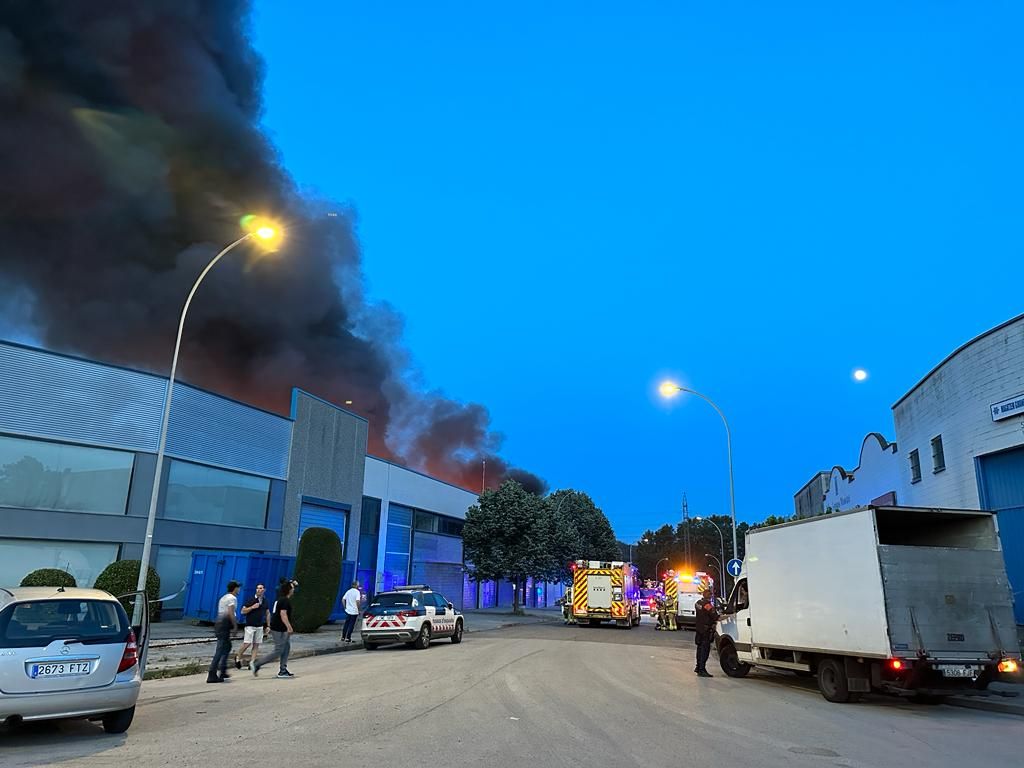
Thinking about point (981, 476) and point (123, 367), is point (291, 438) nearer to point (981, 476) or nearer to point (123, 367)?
point (123, 367)

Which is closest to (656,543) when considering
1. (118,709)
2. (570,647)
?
(570,647)

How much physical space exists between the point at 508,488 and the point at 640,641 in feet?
62.0

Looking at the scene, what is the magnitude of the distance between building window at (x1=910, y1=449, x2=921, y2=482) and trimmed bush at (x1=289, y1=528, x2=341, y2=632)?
18.6 meters

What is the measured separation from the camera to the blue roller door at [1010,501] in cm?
1552

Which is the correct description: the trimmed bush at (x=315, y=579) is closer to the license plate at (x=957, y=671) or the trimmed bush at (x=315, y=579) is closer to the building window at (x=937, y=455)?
the license plate at (x=957, y=671)

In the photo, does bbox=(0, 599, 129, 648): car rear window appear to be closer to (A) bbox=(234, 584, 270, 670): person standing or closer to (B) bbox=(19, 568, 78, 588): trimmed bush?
(A) bbox=(234, 584, 270, 670): person standing

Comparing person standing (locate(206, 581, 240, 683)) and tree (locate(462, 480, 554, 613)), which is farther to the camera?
tree (locate(462, 480, 554, 613))

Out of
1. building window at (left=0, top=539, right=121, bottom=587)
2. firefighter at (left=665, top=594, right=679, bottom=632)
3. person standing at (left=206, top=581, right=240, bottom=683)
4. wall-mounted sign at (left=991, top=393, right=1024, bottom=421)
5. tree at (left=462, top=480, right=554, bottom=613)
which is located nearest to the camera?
person standing at (left=206, top=581, right=240, bottom=683)

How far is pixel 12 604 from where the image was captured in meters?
7.14

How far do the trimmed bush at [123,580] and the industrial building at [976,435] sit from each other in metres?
22.0

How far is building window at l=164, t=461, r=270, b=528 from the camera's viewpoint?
79.2 feet

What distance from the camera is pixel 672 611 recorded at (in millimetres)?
33219

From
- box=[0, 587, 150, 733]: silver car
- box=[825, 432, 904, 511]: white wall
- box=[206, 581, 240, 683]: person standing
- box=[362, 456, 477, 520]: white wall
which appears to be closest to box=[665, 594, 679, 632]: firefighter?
box=[825, 432, 904, 511]: white wall

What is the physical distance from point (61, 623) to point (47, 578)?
14.3 m
